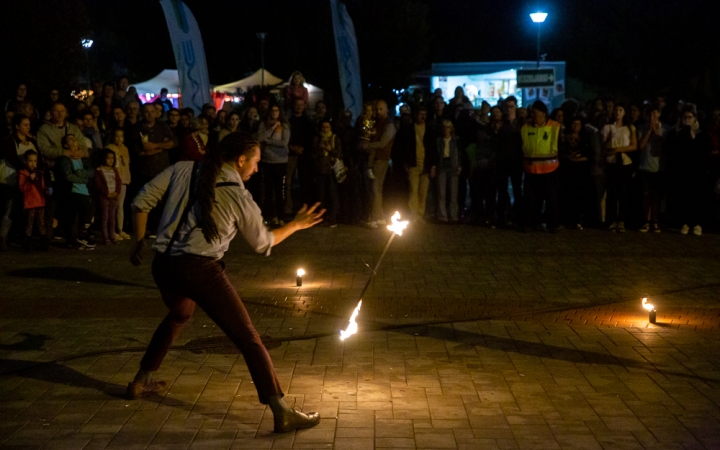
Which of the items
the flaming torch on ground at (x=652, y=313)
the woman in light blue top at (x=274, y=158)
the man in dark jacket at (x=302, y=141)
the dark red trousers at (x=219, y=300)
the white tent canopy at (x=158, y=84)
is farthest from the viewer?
the white tent canopy at (x=158, y=84)

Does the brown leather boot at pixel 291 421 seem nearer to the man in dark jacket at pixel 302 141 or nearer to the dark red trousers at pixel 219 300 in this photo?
the dark red trousers at pixel 219 300

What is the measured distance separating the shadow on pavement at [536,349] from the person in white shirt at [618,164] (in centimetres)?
745

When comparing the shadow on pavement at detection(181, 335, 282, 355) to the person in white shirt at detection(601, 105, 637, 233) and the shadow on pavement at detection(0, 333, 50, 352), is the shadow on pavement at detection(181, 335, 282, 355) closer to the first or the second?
the shadow on pavement at detection(0, 333, 50, 352)

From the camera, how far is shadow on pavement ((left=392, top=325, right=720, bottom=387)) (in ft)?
23.9

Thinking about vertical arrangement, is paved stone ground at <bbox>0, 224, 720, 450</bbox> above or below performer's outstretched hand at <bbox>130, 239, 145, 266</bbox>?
below

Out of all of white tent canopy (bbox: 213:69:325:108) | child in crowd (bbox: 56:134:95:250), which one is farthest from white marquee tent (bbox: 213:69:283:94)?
child in crowd (bbox: 56:134:95:250)

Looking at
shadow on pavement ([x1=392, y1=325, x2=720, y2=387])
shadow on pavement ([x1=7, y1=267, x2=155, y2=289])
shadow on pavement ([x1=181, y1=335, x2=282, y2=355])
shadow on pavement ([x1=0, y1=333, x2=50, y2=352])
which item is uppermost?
shadow on pavement ([x1=0, y1=333, x2=50, y2=352])

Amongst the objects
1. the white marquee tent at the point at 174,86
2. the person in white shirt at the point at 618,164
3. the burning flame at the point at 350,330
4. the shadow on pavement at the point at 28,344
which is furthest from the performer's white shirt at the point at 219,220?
the white marquee tent at the point at 174,86

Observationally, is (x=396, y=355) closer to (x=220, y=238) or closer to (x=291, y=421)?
(x=291, y=421)

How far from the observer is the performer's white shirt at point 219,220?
581 centimetres

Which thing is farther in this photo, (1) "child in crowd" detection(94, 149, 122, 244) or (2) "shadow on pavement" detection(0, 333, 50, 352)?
(1) "child in crowd" detection(94, 149, 122, 244)

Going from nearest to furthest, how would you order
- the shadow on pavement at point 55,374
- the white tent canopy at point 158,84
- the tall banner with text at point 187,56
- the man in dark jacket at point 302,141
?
the shadow on pavement at point 55,374, the man in dark jacket at point 302,141, the tall banner with text at point 187,56, the white tent canopy at point 158,84

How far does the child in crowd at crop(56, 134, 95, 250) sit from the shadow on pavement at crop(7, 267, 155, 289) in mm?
1685

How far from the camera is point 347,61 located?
68.2 ft
